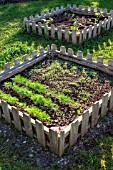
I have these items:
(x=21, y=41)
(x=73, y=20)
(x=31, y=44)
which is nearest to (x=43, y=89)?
(x=31, y=44)

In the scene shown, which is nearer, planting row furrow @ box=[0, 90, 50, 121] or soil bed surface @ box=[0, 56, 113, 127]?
planting row furrow @ box=[0, 90, 50, 121]

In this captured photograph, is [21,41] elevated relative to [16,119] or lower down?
elevated

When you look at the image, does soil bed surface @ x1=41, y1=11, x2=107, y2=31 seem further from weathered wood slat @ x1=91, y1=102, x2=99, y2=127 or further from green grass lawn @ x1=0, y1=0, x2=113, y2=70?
weathered wood slat @ x1=91, y1=102, x2=99, y2=127

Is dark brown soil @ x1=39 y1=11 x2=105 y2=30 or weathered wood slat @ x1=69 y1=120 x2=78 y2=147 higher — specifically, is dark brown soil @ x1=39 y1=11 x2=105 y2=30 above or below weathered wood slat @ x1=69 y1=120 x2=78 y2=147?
above

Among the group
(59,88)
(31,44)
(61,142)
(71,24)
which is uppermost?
(71,24)

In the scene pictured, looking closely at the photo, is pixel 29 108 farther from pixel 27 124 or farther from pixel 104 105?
pixel 104 105

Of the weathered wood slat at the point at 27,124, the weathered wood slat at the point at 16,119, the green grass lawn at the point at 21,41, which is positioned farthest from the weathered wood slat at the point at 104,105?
the green grass lawn at the point at 21,41

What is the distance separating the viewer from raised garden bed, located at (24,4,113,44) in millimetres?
8109

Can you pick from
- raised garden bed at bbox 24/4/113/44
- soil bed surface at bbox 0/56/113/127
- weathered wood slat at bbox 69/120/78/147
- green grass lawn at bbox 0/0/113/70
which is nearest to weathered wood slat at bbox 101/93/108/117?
soil bed surface at bbox 0/56/113/127

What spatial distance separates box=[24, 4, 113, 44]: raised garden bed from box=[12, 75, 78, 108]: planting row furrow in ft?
9.26

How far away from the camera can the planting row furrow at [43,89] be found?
520 cm

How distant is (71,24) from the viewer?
30.0 feet

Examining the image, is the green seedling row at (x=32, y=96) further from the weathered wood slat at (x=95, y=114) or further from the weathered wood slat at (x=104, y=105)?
the weathered wood slat at (x=104, y=105)

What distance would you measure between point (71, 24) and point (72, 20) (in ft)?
1.50
